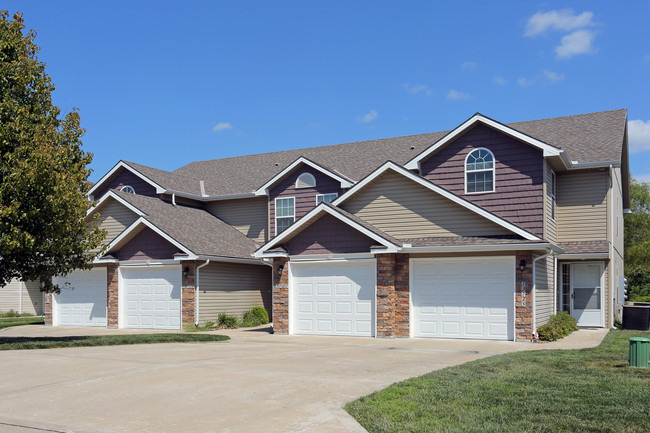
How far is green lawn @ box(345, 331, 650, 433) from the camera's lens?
7109 millimetres

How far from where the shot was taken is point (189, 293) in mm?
22953

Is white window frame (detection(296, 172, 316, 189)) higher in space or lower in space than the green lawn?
higher

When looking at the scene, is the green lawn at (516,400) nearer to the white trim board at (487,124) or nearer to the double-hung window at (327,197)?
Result: the white trim board at (487,124)

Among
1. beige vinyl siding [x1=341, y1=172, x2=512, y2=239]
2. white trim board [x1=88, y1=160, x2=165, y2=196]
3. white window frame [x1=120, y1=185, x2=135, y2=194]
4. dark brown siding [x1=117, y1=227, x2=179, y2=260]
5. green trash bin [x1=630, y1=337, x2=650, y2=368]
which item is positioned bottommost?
green trash bin [x1=630, y1=337, x2=650, y2=368]

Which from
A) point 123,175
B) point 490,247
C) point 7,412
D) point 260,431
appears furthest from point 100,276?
point 260,431

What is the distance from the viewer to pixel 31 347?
51.8 ft

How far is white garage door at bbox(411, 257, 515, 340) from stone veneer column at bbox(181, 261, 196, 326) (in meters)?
8.27

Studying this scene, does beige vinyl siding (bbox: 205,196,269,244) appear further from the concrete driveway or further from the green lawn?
the green lawn

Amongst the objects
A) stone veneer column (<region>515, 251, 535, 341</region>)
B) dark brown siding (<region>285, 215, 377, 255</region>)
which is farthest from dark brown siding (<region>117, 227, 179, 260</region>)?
stone veneer column (<region>515, 251, 535, 341</region>)

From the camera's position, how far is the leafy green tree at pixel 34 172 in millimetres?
15383

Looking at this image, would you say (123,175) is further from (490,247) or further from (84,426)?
(84,426)

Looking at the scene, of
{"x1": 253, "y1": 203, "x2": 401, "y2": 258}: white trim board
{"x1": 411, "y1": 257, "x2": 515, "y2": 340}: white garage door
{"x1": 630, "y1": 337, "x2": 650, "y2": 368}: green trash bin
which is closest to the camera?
{"x1": 630, "y1": 337, "x2": 650, "y2": 368}: green trash bin

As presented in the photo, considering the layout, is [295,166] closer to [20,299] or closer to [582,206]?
[582,206]

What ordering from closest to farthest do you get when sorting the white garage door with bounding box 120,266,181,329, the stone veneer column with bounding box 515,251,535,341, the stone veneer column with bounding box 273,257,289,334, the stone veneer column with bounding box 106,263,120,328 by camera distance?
1. the stone veneer column with bounding box 515,251,535,341
2. the stone veneer column with bounding box 273,257,289,334
3. the white garage door with bounding box 120,266,181,329
4. the stone veneer column with bounding box 106,263,120,328
